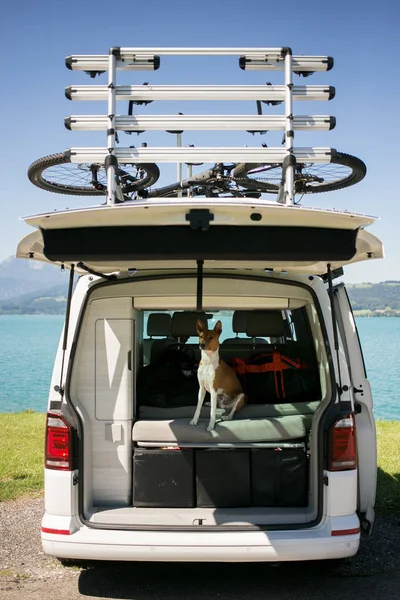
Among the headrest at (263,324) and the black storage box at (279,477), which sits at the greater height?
the headrest at (263,324)

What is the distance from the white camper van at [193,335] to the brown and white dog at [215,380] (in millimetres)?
106

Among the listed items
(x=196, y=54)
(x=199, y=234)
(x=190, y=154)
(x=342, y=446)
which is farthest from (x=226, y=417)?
(x=196, y=54)

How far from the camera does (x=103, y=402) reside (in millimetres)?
4473

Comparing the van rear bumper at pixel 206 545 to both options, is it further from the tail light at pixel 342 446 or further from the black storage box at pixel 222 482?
the black storage box at pixel 222 482

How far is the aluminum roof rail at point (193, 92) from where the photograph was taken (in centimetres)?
416

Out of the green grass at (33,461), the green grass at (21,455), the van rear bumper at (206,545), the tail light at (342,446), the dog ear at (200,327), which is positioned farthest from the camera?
the green grass at (21,455)

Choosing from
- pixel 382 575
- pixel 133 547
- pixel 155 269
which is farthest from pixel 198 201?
pixel 382 575

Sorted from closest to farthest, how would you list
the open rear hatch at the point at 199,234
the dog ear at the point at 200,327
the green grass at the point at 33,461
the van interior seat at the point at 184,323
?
the open rear hatch at the point at 199,234 → the dog ear at the point at 200,327 → the van interior seat at the point at 184,323 → the green grass at the point at 33,461

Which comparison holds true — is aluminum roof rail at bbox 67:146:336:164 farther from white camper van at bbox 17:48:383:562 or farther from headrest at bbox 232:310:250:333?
headrest at bbox 232:310:250:333

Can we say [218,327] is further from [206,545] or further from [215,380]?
[206,545]

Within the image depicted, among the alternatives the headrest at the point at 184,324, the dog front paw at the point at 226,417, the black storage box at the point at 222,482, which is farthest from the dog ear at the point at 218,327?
the black storage box at the point at 222,482

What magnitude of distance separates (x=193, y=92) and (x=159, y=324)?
1990 mm

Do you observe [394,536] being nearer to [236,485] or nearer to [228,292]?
[236,485]

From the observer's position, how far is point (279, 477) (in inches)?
174
